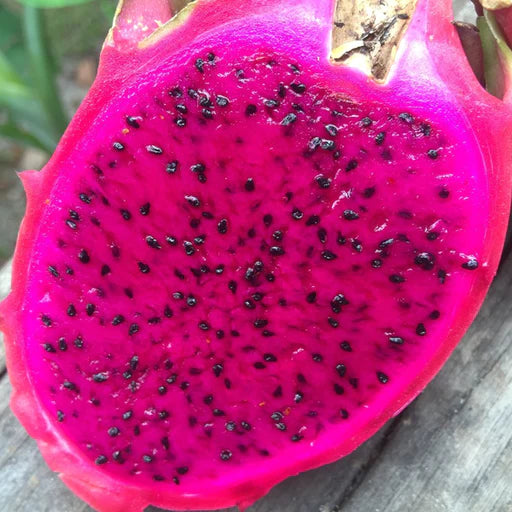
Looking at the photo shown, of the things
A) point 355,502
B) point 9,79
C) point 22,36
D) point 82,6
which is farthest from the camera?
point 82,6

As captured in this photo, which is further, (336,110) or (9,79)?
(9,79)

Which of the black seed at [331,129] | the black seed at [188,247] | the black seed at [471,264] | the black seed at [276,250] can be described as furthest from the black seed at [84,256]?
the black seed at [471,264]

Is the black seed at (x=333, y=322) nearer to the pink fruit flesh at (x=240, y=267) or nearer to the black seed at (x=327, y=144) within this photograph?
the pink fruit flesh at (x=240, y=267)

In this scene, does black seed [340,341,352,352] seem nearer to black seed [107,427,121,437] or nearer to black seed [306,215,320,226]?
black seed [306,215,320,226]

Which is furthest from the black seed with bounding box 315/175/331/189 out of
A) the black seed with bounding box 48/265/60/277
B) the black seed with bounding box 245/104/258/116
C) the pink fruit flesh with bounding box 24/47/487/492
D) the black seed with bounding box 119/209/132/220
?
the black seed with bounding box 48/265/60/277

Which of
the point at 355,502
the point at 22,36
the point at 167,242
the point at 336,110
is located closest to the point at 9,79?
the point at 22,36

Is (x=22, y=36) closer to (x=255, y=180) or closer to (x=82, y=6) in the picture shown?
(x=82, y=6)

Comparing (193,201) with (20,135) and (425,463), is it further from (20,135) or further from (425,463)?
(20,135)
